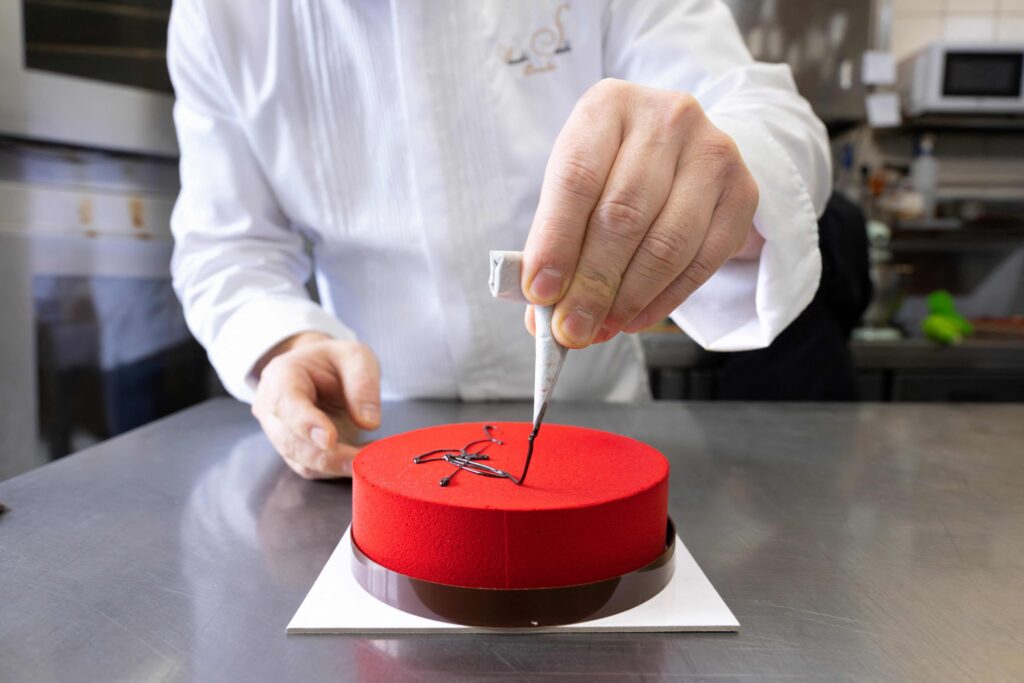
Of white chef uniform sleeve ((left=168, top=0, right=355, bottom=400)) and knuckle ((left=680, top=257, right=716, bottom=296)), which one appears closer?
knuckle ((left=680, top=257, right=716, bottom=296))

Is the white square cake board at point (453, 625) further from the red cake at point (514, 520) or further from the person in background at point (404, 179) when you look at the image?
the person in background at point (404, 179)

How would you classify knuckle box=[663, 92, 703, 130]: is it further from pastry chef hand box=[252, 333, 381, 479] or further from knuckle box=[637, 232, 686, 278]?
pastry chef hand box=[252, 333, 381, 479]

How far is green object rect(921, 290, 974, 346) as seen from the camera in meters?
2.54

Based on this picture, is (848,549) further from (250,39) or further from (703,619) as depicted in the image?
(250,39)

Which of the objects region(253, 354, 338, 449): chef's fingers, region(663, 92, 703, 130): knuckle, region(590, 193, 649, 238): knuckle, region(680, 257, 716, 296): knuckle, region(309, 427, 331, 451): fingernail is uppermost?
region(663, 92, 703, 130): knuckle

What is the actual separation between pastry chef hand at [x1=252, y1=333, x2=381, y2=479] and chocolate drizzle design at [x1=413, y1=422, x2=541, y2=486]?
0.58 ft

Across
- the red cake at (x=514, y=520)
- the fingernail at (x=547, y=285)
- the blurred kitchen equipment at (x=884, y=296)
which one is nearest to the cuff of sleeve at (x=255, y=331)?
the red cake at (x=514, y=520)

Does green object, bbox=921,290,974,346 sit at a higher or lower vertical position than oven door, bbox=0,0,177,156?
lower

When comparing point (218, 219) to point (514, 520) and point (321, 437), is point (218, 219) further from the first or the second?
point (514, 520)

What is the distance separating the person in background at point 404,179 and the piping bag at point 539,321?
0.92 feet

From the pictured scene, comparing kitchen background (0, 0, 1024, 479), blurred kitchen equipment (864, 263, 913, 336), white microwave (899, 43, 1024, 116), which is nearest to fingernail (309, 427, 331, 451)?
kitchen background (0, 0, 1024, 479)

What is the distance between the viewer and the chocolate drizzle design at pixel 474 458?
0.55m

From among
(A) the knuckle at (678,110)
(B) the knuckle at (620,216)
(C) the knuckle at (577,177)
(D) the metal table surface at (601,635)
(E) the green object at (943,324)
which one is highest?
(A) the knuckle at (678,110)

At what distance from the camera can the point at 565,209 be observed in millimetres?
525
